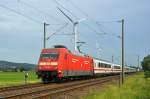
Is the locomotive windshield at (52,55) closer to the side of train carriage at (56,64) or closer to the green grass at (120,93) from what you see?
the side of train carriage at (56,64)

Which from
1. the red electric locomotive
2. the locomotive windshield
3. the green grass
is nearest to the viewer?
the green grass

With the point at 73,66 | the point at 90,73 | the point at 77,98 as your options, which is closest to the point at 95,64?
the point at 90,73

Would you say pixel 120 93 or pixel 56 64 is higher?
pixel 56 64

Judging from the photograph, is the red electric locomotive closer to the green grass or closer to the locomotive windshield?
the locomotive windshield

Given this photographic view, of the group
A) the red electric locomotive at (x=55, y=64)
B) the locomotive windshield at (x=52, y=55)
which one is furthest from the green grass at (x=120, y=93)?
the locomotive windshield at (x=52, y=55)

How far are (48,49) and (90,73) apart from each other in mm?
15850

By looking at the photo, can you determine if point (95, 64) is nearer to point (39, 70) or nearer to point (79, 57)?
point (79, 57)

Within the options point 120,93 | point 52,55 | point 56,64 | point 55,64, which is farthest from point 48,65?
point 120,93

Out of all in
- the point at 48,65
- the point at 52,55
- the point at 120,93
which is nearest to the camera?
the point at 120,93

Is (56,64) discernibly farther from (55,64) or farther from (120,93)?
(120,93)

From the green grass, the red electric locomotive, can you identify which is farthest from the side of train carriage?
the green grass

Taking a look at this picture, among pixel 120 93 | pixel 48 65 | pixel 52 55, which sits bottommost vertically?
pixel 120 93

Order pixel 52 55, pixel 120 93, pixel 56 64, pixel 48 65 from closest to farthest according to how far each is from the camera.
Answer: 1. pixel 120 93
2. pixel 56 64
3. pixel 48 65
4. pixel 52 55

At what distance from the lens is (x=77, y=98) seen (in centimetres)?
2298
